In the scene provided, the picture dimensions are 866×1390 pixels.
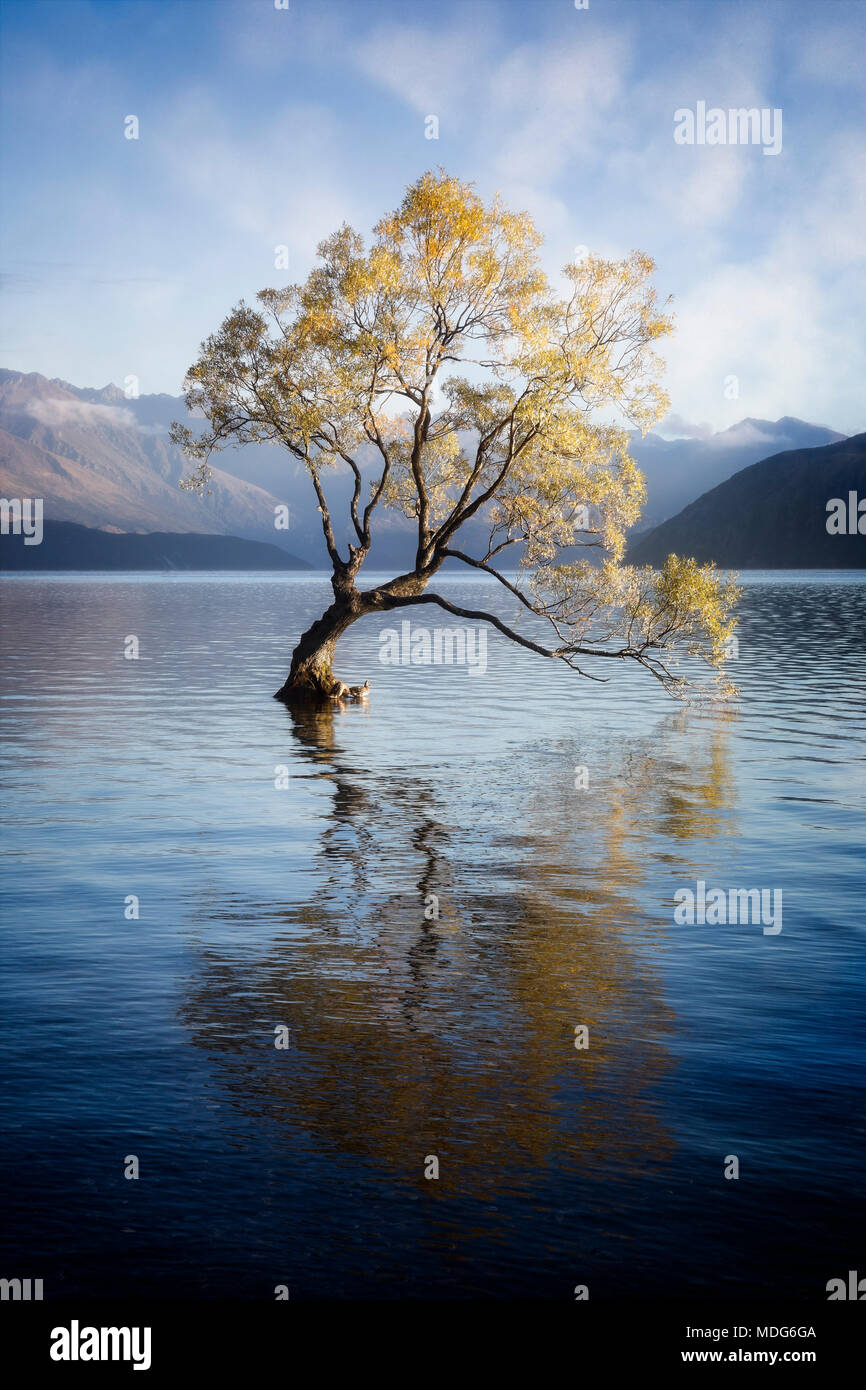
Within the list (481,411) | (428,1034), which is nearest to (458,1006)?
(428,1034)

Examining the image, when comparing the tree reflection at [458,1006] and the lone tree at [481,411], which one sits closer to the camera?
the tree reflection at [458,1006]

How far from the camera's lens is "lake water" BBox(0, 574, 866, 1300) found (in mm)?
10453

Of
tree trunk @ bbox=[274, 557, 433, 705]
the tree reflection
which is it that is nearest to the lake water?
the tree reflection

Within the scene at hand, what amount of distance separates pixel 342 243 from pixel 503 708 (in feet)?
74.8

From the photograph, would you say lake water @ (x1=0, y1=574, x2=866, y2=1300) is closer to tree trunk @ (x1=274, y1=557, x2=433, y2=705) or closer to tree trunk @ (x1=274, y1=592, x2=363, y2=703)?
tree trunk @ (x1=274, y1=557, x2=433, y2=705)

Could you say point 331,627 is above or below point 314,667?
above

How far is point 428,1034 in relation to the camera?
1510 cm

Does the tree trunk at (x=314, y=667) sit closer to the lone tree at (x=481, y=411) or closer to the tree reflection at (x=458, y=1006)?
the lone tree at (x=481, y=411)

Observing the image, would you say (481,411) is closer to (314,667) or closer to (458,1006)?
(314,667)

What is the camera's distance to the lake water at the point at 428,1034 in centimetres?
1045

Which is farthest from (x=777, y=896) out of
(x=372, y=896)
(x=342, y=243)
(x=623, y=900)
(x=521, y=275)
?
(x=342, y=243)

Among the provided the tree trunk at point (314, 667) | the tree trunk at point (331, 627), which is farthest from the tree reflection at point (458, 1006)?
the tree trunk at point (314, 667)

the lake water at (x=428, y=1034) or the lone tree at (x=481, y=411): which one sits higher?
the lone tree at (x=481, y=411)

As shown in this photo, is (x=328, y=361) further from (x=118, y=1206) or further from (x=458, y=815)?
(x=118, y=1206)
